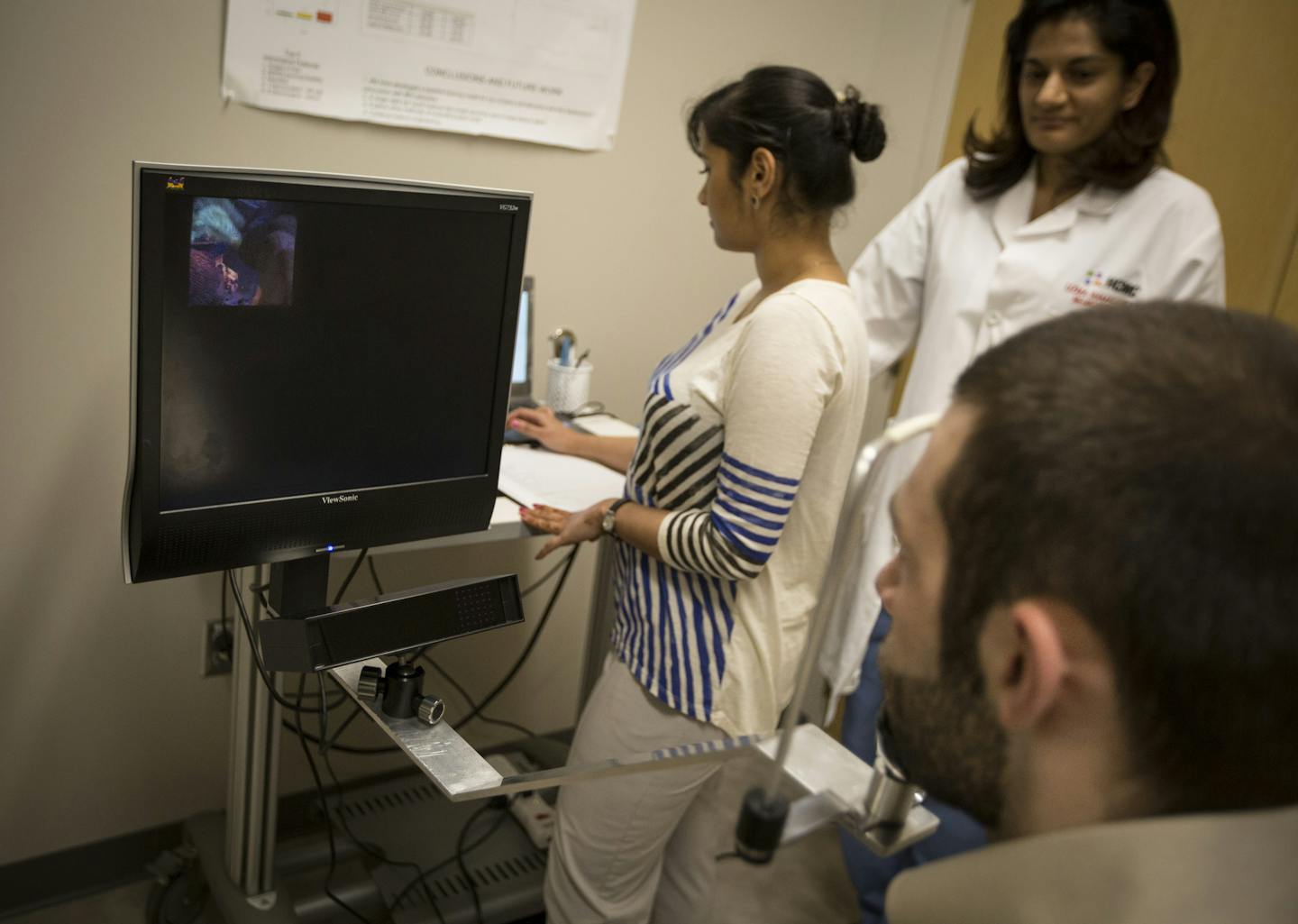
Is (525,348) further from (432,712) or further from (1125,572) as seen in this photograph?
(1125,572)

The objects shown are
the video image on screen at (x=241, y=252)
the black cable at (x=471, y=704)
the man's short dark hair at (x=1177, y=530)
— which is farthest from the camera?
the black cable at (x=471, y=704)

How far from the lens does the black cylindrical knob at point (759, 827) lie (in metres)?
0.67

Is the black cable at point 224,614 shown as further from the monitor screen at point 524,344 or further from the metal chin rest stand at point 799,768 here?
the metal chin rest stand at point 799,768

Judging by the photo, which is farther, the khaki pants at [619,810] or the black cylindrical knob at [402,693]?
the khaki pants at [619,810]

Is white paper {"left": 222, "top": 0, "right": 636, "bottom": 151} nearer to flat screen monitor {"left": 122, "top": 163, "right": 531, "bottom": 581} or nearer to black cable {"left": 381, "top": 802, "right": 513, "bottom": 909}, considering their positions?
flat screen monitor {"left": 122, "top": 163, "right": 531, "bottom": 581}

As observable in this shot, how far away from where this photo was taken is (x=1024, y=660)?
1.92 feet

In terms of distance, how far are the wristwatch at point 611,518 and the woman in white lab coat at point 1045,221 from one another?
0.58 metres

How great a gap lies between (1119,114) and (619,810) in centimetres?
130

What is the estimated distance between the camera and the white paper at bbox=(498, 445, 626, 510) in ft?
5.83

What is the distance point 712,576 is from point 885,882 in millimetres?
1037

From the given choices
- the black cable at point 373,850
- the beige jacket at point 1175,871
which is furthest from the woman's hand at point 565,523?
the beige jacket at point 1175,871

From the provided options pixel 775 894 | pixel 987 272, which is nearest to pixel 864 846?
pixel 775 894

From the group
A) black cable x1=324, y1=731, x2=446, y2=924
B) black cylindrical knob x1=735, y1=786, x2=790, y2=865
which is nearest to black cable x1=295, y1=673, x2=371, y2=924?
black cable x1=324, y1=731, x2=446, y2=924

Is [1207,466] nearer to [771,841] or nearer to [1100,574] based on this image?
[1100,574]
